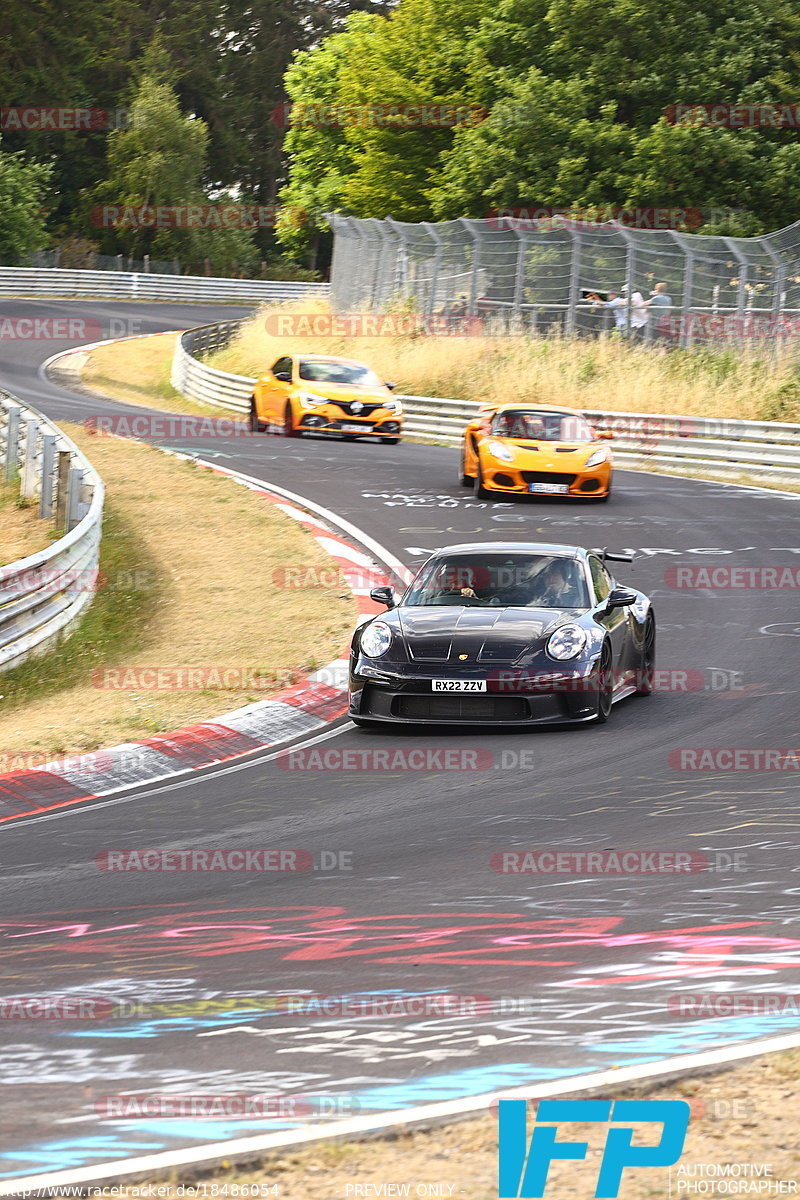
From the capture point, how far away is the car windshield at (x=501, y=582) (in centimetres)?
1191

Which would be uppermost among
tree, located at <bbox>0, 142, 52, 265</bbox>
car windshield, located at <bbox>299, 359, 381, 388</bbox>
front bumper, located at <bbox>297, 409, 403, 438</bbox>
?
tree, located at <bbox>0, 142, 52, 265</bbox>

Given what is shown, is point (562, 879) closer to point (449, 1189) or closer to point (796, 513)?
point (449, 1189)

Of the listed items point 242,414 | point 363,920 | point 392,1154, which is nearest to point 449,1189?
point 392,1154

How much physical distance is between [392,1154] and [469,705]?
6.86 m

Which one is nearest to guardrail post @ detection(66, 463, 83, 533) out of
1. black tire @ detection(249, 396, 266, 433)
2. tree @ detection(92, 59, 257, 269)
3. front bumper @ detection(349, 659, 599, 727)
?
front bumper @ detection(349, 659, 599, 727)

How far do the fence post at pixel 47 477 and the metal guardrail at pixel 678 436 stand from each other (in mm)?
11960

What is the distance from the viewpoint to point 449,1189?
12.8 feet

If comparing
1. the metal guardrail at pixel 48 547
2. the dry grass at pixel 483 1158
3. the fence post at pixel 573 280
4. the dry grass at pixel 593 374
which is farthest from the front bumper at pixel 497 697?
the fence post at pixel 573 280

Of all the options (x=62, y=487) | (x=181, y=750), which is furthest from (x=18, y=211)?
A: (x=181, y=750)

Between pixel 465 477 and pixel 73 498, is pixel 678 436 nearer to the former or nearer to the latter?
pixel 465 477

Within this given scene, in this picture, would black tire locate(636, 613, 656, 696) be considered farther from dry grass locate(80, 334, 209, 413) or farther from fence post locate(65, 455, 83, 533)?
dry grass locate(80, 334, 209, 413)

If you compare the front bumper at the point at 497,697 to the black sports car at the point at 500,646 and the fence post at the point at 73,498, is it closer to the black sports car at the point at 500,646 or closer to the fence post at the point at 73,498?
the black sports car at the point at 500,646

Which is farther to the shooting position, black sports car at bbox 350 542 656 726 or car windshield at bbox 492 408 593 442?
car windshield at bbox 492 408 593 442

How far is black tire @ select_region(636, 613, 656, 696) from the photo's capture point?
40.7 feet
